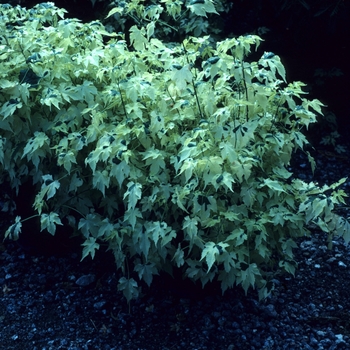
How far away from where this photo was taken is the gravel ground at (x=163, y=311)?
2.92 meters

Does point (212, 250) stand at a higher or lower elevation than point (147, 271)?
higher

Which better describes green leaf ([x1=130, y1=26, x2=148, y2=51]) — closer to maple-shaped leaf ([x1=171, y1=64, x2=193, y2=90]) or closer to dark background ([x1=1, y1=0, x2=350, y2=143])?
maple-shaped leaf ([x1=171, y1=64, x2=193, y2=90])

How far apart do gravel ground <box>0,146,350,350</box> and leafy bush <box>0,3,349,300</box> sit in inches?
11.7

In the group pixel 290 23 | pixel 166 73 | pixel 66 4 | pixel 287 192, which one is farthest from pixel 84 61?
pixel 66 4

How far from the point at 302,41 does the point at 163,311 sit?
2.89 metres

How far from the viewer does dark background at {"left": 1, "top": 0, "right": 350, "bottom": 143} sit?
472 cm

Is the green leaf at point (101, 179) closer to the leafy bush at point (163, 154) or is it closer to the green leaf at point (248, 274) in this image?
the leafy bush at point (163, 154)

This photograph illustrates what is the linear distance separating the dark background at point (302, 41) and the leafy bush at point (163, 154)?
2.06m

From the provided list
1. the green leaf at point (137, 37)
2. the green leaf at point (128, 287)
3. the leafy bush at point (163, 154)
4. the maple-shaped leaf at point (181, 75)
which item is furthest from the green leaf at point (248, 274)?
the green leaf at point (137, 37)

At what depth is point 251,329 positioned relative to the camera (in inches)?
117

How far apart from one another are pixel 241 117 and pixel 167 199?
553mm

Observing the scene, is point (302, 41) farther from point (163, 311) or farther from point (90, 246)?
point (90, 246)

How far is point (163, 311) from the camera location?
10.1 feet

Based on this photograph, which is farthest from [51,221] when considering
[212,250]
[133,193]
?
[212,250]
